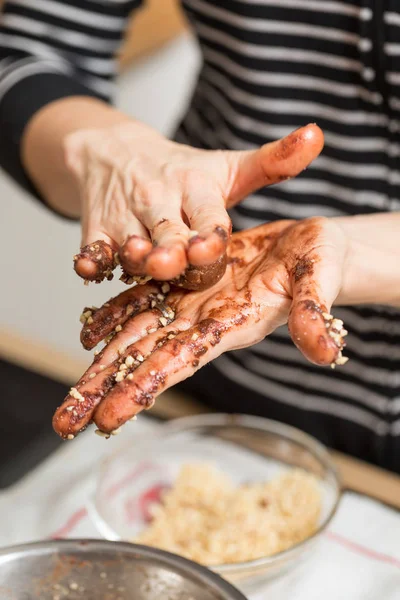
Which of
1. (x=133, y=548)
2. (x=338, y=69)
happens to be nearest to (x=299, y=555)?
(x=133, y=548)

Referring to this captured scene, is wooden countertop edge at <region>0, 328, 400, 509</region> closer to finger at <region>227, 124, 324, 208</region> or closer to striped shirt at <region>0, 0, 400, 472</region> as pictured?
striped shirt at <region>0, 0, 400, 472</region>

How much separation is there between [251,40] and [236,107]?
4.0 inches

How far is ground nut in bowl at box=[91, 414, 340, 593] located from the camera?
807 mm

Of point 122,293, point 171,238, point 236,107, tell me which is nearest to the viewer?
point 171,238

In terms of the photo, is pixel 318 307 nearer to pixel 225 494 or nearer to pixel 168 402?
pixel 225 494

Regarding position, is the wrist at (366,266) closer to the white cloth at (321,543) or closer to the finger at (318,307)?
the finger at (318,307)

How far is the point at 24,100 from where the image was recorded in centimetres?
103

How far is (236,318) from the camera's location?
0.64 meters

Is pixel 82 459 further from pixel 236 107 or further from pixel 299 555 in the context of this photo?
pixel 236 107

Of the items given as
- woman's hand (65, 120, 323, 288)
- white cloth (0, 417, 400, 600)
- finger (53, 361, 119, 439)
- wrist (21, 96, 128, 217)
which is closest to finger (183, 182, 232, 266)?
woman's hand (65, 120, 323, 288)

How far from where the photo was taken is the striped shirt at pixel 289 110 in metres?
0.94

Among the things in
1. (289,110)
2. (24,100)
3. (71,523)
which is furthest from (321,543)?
(24,100)

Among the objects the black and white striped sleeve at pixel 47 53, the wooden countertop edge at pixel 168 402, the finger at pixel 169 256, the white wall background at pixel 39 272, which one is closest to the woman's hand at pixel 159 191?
the finger at pixel 169 256

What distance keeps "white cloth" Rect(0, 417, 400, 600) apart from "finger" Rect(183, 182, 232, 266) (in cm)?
40
